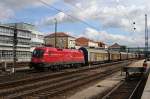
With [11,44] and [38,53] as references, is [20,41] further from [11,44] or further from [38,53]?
[38,53]

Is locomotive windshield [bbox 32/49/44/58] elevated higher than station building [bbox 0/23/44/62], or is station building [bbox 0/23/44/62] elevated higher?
station building [bbox 0/23/44/62]

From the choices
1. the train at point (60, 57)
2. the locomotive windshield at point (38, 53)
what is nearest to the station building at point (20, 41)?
the train at point (60, 57)

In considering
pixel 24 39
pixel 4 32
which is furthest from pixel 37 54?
pixel 24 39

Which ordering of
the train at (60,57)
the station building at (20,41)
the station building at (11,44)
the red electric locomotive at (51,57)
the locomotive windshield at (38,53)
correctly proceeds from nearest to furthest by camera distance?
the red electric locomotive at (51,57), the train at (60,57), the locomotive windshield at (38,53), the station building at (11,44), the station building at (20,41)

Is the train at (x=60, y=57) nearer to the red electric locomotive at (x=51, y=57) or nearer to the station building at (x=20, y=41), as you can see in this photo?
the red electric locomotive at (x=51, y=57)

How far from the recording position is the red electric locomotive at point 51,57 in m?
40.4

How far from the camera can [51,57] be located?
41.9m

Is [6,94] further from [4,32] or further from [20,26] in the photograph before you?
[20,26]

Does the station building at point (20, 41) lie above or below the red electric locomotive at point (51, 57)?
above

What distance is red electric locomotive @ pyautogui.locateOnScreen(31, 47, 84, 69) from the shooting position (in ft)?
132

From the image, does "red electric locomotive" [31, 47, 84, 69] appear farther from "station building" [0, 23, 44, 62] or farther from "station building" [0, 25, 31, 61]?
"station building" [0, 25, 31, 61]

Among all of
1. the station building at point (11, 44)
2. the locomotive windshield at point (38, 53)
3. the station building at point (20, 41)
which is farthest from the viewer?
the station building at point (20, 41)

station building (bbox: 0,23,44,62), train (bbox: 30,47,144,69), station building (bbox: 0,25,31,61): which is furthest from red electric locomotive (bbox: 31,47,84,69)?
station building (bbox: 0,25,31,61)

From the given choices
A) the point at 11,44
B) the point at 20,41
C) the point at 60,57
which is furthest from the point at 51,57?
the point at 20,41
